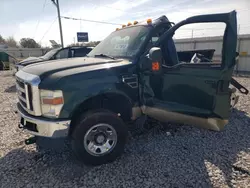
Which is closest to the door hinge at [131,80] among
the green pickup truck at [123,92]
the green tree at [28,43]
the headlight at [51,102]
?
the green pickup truck at [123,92]

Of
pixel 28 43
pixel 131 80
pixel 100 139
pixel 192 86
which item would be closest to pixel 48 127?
pixel 100 139

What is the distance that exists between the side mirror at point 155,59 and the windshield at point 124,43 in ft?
1.51

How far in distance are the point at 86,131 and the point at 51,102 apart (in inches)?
25.0

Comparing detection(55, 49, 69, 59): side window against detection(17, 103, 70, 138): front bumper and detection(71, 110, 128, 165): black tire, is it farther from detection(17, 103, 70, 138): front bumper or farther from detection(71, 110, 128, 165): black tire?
detection(71, 110, 128, 165): black tire

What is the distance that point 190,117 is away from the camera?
3125mm

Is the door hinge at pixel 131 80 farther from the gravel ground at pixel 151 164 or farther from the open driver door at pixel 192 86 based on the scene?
the gravel ground at pixel 151 164

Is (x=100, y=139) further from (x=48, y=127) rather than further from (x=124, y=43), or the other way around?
(x=124, y=43)

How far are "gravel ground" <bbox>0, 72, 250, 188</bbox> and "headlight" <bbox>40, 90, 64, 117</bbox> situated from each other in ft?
2.99

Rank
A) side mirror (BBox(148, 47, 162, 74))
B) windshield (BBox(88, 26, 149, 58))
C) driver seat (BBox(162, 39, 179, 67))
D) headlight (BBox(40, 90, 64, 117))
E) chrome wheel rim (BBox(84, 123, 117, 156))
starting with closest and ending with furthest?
headlight (BBox(40, 90, 64, 117)) < side mirror (BBox(148, 47, 162, 74)) < chrome wheel rim (BBox(84, 123, 117, 156)) < windshield (BBox(88, 26, 149, 58)) < driver seat (BBox(162, 39, 179, 67))

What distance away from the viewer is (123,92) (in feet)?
9.64

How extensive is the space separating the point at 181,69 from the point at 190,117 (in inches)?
31.1

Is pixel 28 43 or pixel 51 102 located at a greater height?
pixel 28 43

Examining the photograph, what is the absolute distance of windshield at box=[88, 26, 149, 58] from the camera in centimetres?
326

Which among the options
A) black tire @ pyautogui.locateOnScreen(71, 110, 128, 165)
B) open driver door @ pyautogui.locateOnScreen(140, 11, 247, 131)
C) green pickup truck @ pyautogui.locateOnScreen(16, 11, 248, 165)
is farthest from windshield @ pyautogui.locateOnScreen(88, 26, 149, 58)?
black tire @ pyautogui.locateOnScreen(71, 110, 128, 165)
